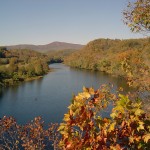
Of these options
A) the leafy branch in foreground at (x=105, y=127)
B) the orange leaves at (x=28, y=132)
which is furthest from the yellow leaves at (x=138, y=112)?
the orange leaves at (x=28, y=132)

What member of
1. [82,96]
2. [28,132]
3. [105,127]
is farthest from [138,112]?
[28,132]

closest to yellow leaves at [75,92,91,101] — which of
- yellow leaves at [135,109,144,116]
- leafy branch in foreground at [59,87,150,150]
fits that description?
leafy branch in foreground at [59,87,150,150]

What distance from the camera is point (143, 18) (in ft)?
25.3

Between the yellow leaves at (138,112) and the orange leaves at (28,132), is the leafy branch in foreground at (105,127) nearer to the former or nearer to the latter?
the yellow leaves at (138,112)

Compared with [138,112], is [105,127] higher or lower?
lower

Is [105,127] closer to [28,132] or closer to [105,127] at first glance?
[105,127]

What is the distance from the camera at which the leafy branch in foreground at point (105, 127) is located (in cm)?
347

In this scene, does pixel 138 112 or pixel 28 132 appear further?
pixel 28 132

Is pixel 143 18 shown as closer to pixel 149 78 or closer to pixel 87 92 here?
pixel 149 78

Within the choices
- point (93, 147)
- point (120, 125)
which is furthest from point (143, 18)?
point (93, 147)

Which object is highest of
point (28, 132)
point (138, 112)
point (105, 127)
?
point (138, 112)

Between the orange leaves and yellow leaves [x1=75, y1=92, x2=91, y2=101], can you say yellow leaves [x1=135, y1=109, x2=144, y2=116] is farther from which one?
the orange leaves

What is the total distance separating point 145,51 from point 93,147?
7.64 meters

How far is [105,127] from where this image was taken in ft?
11.6
